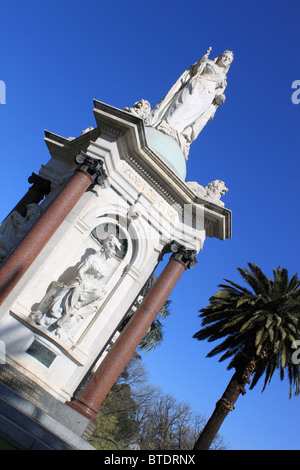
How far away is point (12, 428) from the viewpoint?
6.43 metres

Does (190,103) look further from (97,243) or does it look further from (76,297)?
(76,297)

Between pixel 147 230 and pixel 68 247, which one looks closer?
pixel 68 247

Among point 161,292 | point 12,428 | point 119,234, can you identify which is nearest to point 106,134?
point 119,234

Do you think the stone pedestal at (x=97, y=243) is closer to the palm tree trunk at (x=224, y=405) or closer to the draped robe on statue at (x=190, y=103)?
the draped robe on statue at (x=190, y=103)

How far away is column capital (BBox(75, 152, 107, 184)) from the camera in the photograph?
11.5 meters

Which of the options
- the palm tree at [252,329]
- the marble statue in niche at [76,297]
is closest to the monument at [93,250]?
the marble statue in niche at [76,297]

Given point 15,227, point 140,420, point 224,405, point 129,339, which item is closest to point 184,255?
point 129,339

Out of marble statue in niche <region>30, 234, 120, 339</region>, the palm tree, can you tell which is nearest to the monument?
marble statue in niche <region>30, 234, 120, 339</region>

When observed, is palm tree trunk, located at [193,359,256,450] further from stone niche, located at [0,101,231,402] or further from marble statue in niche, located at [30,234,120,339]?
marble statue in niche, located at [30,234,120,339]

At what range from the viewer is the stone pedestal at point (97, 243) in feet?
33.2

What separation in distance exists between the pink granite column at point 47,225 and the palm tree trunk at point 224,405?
11.1 m

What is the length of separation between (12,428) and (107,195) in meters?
7.60
